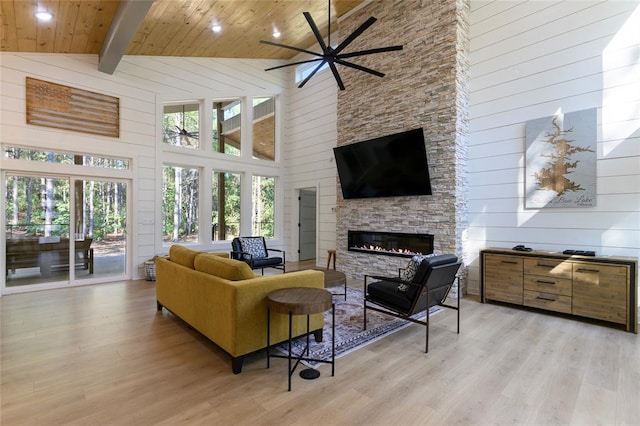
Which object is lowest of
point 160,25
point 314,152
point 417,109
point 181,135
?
point 314,152

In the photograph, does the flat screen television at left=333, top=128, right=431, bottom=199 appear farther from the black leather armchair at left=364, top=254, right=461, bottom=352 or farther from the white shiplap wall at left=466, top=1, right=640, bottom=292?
the black leather armchair at left=364, top=254, right=461, bottom=352

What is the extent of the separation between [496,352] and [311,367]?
5.86 ft

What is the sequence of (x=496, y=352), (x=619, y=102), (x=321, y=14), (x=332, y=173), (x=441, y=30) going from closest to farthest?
(x=496, y=352), (x=619, y=102), (x=441, y=30), (x=321, y=14), (x=332, y=173)

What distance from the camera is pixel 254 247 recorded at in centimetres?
625

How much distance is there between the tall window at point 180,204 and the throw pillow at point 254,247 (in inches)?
63.6

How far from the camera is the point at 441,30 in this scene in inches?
199

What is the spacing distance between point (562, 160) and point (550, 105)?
814 mm

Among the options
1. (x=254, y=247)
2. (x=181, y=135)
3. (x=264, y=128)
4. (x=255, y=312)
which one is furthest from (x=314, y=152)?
(x=255, y=312)

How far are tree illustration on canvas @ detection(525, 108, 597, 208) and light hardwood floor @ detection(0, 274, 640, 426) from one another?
5.46 feet

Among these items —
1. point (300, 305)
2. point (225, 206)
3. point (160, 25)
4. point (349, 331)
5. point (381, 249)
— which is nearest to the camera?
point (300, 305)

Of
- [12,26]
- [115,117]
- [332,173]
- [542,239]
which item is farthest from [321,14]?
[542,239]

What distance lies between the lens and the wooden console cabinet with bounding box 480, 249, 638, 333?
3.47 m

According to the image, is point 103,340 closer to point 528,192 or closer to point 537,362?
point 537,362

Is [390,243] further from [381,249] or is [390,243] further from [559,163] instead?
[559,163]
